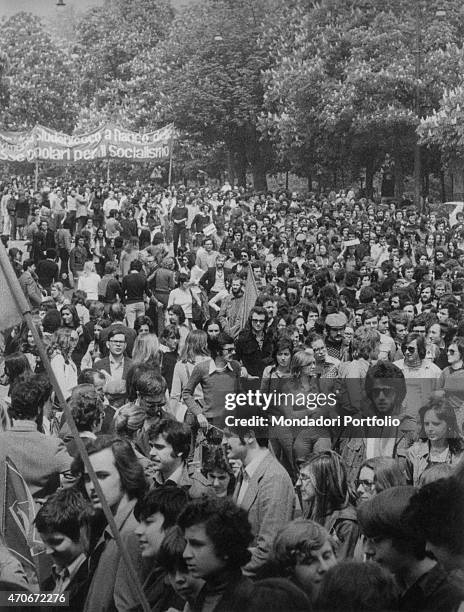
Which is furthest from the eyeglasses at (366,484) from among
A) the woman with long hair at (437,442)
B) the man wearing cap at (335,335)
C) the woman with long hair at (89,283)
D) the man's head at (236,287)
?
the woman with long hair at (89,283)

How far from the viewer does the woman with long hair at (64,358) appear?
7.23m

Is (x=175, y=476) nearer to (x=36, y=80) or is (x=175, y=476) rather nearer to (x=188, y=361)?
(x=188, y=361)

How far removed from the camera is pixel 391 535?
3889 millimetres

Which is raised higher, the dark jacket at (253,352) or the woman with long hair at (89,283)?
the woman with long hair at (89,283)

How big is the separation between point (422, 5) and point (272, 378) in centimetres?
324

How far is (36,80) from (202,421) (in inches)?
142

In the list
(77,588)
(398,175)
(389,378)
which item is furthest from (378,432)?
(398,175)

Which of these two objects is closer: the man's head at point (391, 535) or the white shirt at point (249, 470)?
the man's head at point (391, 535)

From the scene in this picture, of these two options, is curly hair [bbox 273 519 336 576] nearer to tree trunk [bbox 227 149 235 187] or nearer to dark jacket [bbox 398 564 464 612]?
dark jacket [bbox 398 564 464 612]

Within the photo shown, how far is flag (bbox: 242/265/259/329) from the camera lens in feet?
31.0

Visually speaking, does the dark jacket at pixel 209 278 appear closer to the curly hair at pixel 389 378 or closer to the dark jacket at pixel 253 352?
the dark jacket at pixel 253 352

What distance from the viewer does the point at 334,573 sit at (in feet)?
10.3

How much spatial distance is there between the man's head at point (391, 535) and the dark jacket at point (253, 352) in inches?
125

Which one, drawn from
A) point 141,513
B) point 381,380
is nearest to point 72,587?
point 141,513
